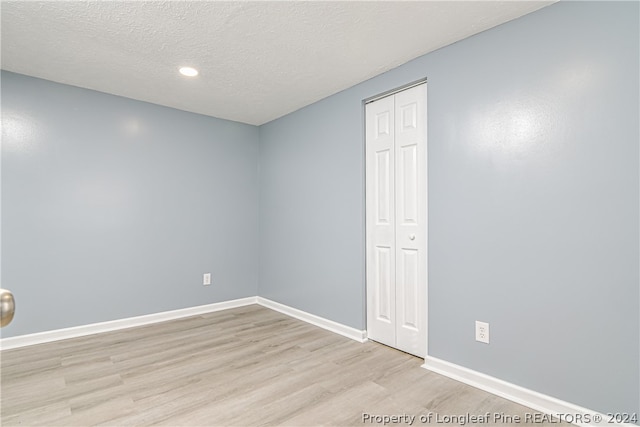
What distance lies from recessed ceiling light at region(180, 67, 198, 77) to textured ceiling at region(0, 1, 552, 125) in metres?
0.06

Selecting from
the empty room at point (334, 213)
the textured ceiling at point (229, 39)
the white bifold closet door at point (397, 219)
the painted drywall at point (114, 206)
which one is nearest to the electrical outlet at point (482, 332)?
the empty room at point (334, 213)

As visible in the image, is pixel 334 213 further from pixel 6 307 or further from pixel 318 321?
pixel 6 307

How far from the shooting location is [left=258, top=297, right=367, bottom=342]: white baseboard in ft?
9.75

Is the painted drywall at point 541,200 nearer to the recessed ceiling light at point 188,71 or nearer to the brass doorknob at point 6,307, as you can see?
the recessed ceiling light at point 188,71

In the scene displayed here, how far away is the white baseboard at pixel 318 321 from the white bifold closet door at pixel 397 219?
12cm

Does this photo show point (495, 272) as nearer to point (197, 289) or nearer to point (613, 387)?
point (613, 387)

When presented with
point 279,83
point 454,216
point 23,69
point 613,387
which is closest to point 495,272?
point 454,216

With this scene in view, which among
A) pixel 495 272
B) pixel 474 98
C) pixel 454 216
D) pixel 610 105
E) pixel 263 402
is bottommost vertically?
pixel 263 402

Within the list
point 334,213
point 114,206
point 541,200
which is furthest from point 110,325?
point 541,200

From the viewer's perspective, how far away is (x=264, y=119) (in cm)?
409

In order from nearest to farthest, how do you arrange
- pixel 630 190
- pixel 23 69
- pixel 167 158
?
1. pixel 630 190
2. pixel 23 69
3. pixel 167 158

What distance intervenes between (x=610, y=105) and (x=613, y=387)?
1.41 meters

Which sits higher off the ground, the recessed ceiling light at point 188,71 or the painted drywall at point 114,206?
the recessed ceiling light at point 188,71

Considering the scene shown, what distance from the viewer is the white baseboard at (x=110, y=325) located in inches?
110
